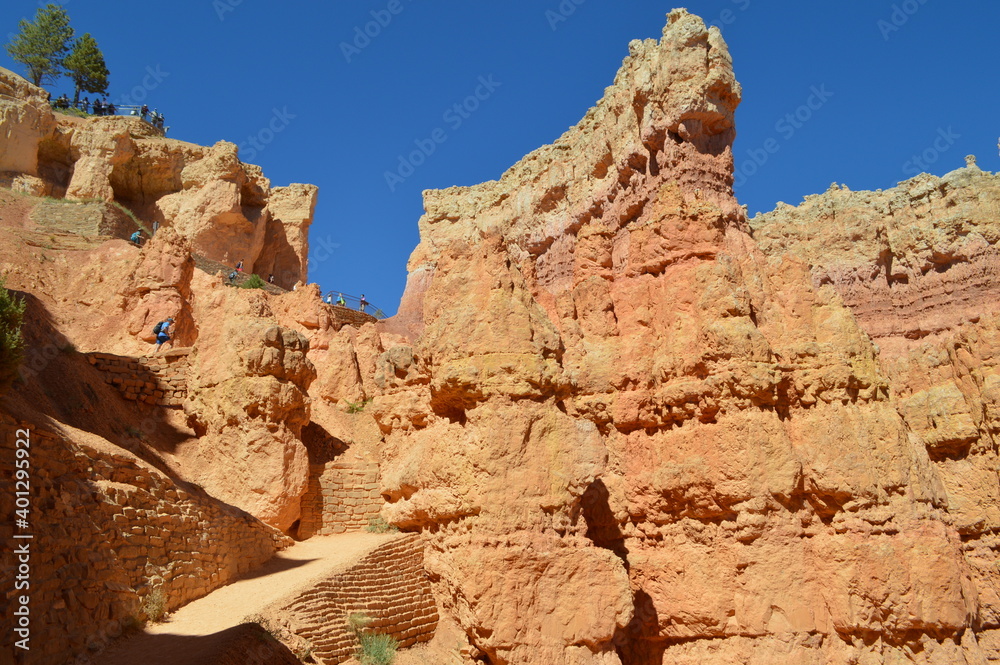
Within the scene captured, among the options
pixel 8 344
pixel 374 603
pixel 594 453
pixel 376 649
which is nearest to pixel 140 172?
pixel 8 344

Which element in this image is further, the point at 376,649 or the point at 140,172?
the point at 140,172

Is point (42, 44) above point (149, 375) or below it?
above

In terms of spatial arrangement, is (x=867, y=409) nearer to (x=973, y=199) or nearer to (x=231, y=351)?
(x=231, y=351)

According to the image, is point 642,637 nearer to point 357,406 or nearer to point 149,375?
point 357,406

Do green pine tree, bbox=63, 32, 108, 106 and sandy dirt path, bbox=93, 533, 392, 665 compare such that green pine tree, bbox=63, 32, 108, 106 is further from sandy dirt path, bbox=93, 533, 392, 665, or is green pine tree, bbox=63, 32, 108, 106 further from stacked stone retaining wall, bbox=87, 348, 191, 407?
sandy dirt path, bbox=93, 533, 392, 665

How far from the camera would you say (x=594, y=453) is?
952 cm

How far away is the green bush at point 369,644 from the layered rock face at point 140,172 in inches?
1022

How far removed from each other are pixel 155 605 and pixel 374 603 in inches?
103

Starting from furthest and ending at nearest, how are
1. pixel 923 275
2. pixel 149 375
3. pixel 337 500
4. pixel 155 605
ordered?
pixel 923 275
pixel 149 375
pixel 337 500
pixel 155 605

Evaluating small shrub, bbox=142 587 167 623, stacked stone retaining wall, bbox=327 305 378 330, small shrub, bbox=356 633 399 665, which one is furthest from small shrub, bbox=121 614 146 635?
stacked stone retaining wall, bbox=327 305 378 330

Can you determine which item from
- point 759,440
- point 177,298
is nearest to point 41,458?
point 759,440

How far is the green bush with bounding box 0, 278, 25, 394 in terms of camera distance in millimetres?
8219

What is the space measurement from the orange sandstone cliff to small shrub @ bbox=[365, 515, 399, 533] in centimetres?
30

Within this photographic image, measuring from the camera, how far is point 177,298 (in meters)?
19.5
